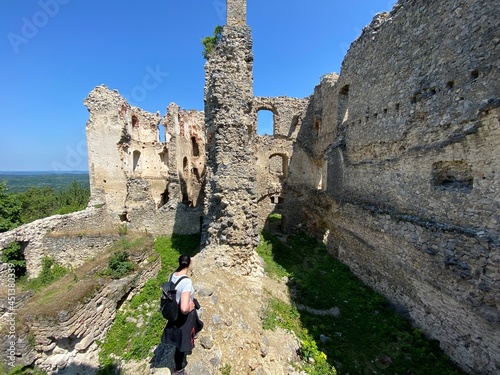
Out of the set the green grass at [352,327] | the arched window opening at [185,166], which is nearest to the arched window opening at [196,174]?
the arched window opening at [185,166]

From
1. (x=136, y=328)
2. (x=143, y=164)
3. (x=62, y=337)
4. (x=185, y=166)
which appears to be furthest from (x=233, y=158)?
(x=143, y=164)

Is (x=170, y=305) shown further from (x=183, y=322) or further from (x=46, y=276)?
(x=46, y=276)

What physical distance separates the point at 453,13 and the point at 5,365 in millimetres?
15655

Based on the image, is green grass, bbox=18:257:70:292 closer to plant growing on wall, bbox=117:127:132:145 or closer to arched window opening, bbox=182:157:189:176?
plant growing on wall, bbox=117:127:132:145

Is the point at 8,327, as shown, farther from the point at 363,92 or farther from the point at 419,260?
the point at 363,92

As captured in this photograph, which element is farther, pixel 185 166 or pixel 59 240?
pixel 185 166

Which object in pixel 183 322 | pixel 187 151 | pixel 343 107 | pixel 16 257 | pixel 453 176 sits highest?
pixel 343 107

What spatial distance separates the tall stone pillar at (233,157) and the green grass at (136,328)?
271cm

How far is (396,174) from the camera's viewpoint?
8.57 m

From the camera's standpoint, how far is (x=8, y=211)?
16.0 m

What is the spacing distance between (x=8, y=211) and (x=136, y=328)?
50.9 ft

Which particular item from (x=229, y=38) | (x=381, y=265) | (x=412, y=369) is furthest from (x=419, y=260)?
(x=229, y=38)

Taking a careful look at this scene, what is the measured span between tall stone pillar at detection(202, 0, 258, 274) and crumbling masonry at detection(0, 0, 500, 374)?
0.12 feet

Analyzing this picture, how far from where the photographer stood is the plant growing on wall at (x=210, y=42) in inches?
357
